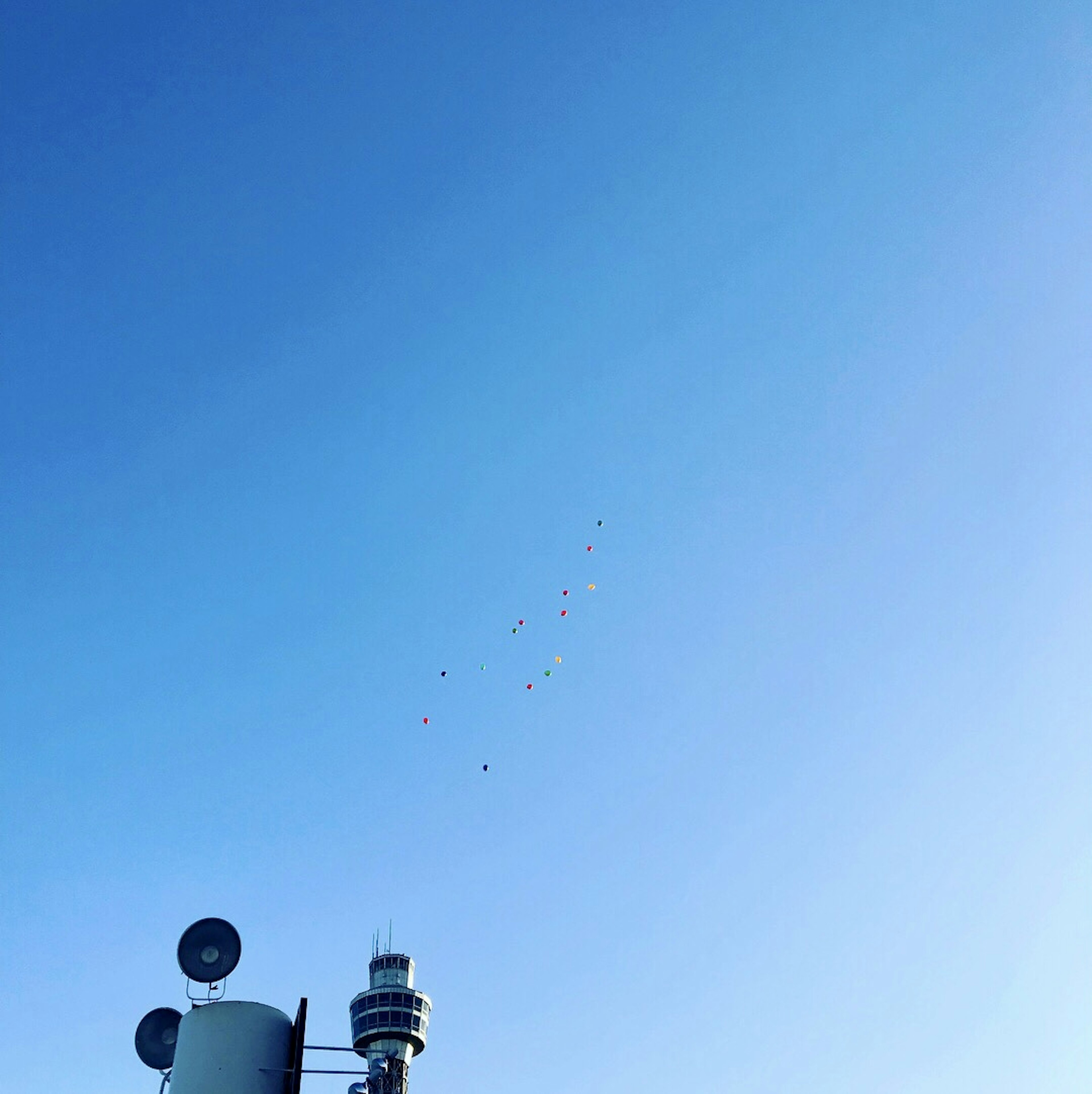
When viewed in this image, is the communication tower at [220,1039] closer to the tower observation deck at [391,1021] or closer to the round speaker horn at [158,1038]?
the round speaker horn at [158,1038]

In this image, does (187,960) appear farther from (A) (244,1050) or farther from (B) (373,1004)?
(B) (373,1004)

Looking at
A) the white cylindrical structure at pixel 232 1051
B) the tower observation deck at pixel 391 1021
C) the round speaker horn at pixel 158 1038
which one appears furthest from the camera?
the tower observation deck at pixel 391 1021

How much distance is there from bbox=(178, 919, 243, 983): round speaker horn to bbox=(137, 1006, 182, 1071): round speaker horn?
2.96m

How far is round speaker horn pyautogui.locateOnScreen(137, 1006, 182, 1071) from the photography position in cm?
3950

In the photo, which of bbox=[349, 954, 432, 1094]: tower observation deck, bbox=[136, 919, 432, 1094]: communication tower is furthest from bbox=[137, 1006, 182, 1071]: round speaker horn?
bbox=[349, 954, 432, 1094]: tower observation deck

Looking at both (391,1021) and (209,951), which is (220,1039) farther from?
(391,1021)

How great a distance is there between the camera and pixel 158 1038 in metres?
39.7

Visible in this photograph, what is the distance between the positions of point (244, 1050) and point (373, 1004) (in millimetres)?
151588

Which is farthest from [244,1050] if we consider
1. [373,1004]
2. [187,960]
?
[373,1004]

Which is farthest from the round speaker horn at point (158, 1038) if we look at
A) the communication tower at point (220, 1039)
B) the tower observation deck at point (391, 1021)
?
the tower observation deck at point (391, 1021)

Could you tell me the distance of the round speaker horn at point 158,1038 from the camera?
39.5 m

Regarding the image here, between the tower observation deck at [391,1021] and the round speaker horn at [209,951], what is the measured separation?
145 m

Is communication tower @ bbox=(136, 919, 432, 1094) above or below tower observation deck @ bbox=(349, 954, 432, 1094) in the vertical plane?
below

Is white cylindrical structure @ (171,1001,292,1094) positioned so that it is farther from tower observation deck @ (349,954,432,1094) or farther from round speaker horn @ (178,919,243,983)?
tower observation deck @ (349,954,432,1094)
